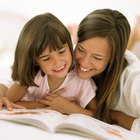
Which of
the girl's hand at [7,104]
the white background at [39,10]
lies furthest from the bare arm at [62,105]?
the white background at [39,10]

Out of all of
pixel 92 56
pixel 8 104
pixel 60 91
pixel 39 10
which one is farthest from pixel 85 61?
pixel 39 10

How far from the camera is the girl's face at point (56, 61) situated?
3.51 ft

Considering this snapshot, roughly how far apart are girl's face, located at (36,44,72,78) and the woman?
6 centimetres

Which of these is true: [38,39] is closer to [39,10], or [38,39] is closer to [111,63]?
[111,63]

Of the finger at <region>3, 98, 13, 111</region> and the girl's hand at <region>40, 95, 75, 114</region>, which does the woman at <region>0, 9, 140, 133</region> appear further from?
the finger at <region>3, 98, 13, 111</region>

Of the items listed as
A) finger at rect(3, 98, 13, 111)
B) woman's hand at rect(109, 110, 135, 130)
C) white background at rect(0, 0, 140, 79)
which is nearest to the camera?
finger at rect(3, 98, 13, 111)

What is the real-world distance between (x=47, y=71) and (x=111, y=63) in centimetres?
22

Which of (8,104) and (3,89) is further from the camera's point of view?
(3,89)

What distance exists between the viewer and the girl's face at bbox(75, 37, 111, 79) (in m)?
1.12

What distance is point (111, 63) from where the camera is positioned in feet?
3.81

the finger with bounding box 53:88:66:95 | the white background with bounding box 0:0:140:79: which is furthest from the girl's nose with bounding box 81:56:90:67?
the white background with bounding box 0:0:140:79

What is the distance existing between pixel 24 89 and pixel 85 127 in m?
0.44

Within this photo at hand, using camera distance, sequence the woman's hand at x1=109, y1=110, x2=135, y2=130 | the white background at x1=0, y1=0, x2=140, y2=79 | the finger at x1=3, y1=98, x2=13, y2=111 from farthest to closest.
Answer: the white background at x1=0, y1=0, x2=140, y2=79, the woman's hand at x1=109, y1=110, x2=135, y2=130, the finger at x1=3, y1=98, x2=13, y2=111

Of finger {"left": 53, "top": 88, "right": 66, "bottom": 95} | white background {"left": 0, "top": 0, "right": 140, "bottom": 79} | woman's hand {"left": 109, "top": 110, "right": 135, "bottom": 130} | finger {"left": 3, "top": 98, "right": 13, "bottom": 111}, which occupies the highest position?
white background {"left": 0, "top": 0, "right": 140, "bottom": 79}
